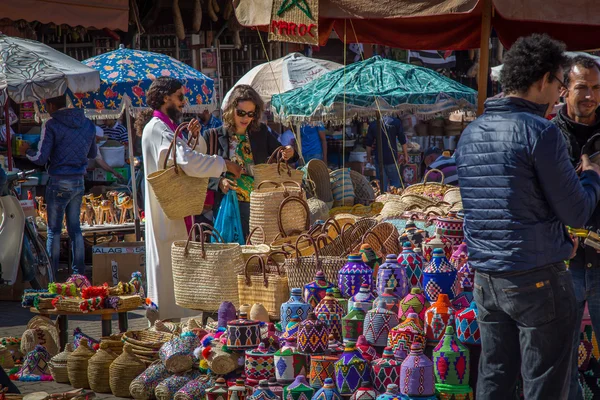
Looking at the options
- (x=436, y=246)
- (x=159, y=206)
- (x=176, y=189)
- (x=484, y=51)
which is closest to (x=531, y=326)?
(x=436, y=246)

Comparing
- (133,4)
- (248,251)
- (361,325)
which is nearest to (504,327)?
(361,325)

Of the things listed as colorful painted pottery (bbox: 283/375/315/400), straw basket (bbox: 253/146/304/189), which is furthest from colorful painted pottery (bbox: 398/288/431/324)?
straw basket (bbox: 253/146/304/189)

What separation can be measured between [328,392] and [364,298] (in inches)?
28.3

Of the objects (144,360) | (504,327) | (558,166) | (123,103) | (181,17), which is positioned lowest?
(144,360)

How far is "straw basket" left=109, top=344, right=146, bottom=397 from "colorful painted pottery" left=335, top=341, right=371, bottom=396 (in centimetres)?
185

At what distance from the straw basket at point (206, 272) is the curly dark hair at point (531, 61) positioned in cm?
275

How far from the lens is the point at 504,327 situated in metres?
3.97

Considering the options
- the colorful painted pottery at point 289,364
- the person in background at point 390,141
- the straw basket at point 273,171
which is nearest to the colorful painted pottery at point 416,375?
the colorful painted pottery at point 289,364

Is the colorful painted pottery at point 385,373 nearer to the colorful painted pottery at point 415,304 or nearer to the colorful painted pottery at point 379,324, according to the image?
the colorful painted pottery at point 379,324

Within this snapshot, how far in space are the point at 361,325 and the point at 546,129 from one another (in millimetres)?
1671

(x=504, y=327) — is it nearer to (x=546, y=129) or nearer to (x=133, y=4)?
(x=546, y=129)

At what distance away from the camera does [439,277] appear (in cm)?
501

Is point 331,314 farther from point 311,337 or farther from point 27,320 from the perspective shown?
point 27,320

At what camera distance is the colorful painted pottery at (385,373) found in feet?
15.3
